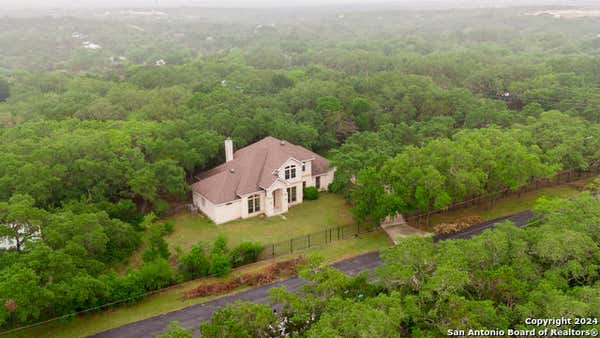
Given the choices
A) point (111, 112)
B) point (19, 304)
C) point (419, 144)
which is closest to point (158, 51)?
point (111, 112)

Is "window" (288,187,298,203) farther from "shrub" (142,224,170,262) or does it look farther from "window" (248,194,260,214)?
"shrub" (142,224,170,262)

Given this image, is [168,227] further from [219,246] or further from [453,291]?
[453,291]

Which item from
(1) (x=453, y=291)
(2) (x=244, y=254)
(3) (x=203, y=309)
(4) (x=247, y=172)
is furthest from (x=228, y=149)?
(1) (x=453, y=291)

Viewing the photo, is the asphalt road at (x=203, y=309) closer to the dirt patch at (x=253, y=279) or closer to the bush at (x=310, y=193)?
the dirt patch at (x=253, y=279)

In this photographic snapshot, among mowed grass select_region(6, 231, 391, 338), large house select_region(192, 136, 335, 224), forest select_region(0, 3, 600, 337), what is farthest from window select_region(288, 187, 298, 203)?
mowed grass select_region(6, 231, 391, 338)

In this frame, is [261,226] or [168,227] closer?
[168,227]

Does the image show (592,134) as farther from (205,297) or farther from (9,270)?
(9,270)
